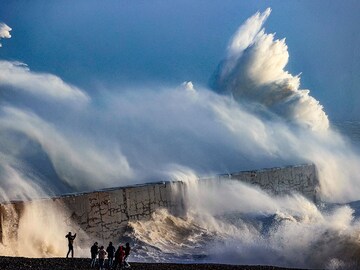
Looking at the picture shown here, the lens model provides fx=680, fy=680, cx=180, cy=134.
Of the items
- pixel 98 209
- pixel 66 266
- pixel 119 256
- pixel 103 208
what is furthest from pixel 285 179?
pixel 66 266

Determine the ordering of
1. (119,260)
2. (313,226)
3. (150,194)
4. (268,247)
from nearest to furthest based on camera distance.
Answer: (119,260) < (268,247) < (313,226) < (150,194)

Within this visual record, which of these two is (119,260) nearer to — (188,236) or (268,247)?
(268,247)

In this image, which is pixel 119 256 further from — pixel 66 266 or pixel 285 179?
pixel 285 179

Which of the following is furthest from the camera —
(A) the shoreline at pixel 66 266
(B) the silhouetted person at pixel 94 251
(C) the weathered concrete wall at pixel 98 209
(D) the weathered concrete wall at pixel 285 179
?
(D) the weathered concrete wall at pixel 285 179

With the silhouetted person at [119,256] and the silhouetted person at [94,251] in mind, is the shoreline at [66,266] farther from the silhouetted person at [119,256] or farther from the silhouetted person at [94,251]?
the silhouetted person at [119,256]

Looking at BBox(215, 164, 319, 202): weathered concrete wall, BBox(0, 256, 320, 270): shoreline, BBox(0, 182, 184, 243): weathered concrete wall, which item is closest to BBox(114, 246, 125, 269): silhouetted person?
BBox(0, 256, 320, 270): shoreline

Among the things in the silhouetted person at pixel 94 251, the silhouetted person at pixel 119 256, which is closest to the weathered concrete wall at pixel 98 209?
the silhouetted person at pixel 94 251

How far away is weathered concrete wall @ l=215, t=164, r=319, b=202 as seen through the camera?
18047mm

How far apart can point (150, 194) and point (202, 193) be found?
7.69 feet

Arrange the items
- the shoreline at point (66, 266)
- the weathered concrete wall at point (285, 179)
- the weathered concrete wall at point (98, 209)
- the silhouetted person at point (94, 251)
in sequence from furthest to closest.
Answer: the weathered concrete wall at point (285, 179), the weathered concrete wall at point (98, 209), the silhouetted person at point (94, 251), the shoreline at point (66, 266)

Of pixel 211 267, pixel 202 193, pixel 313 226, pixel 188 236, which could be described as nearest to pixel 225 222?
pixel 202 193

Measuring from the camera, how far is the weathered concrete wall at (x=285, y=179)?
18.0 metres

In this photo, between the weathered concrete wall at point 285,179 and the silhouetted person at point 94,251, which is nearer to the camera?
the silhouetted person at point 94,251

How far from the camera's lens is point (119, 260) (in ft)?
31.5
